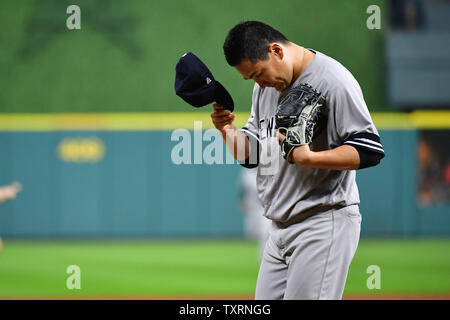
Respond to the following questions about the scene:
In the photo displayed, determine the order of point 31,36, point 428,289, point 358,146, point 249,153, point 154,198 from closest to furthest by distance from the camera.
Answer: point 358,146
point 249,153
point 428,289
point 154,198
point 31,36

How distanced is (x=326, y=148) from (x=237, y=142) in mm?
416

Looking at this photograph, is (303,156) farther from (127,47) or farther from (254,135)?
(127,47)

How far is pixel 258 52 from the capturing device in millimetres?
2422

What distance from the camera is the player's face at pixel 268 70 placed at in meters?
2.44

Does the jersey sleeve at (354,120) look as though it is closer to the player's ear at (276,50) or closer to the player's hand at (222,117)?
the player's ear at (276,50)

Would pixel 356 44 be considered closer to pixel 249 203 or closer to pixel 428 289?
pixel 249 203

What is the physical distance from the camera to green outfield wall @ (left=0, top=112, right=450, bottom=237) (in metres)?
11.4

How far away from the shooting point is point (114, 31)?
12.9m

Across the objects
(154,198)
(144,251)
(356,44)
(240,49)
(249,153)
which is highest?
(356,44)

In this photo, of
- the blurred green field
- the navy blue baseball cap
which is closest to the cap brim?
the navy blue baseball cap

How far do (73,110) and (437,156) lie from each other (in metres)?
7.05

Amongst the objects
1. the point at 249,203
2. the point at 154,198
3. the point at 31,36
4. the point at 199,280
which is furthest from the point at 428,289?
the point at 31,36

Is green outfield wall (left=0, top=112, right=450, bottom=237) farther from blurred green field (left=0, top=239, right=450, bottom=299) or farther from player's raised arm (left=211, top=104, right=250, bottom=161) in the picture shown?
player's raised arm (left=211, top=104, right=250, bottom=161)

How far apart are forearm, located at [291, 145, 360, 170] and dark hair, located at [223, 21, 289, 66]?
0.39 meters
